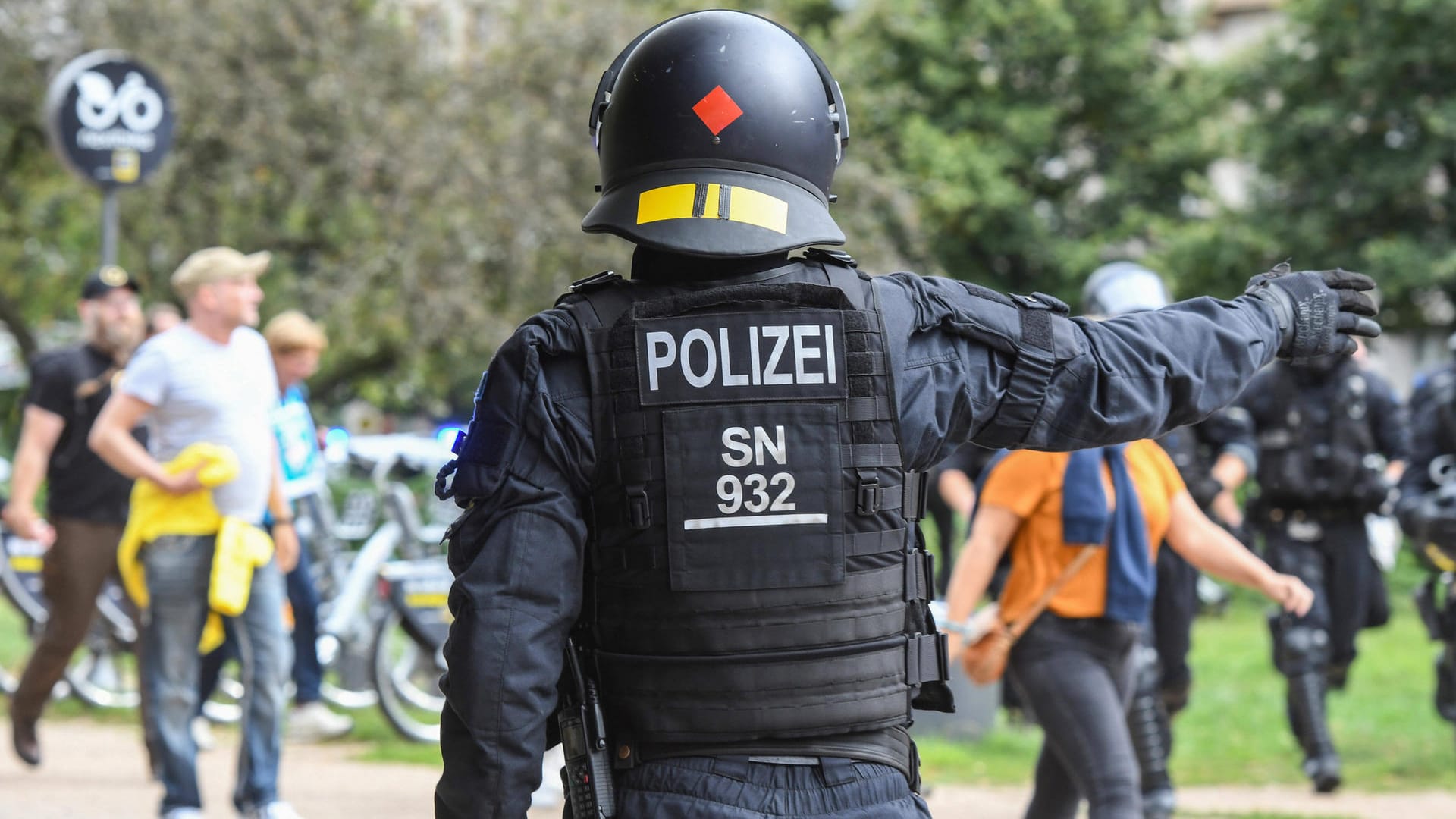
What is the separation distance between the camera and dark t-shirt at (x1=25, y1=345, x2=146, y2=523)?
25.5 feet

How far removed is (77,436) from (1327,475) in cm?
566

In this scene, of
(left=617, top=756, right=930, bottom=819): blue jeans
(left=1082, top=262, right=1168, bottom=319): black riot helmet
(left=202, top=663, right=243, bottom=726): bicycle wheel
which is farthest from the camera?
(left=202, top=663, right=243, bottom=726): bicycle wheel

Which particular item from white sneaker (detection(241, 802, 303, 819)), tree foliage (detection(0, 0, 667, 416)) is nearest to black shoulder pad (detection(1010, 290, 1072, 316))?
white sneaker (detection(241, 802, 303, 819))

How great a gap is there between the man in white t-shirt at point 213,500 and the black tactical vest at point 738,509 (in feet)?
13.1

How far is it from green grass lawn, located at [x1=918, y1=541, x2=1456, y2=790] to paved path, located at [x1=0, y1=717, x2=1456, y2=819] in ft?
1.24

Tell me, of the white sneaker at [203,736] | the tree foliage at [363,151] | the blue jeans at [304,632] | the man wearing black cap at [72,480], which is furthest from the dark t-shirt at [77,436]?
the tree foliage at [363,151]

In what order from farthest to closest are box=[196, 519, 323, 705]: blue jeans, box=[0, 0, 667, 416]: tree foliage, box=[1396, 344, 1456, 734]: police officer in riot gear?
1. box=[0, 0, 667, 416]: tree foliage
2. box=[196, 519, 323, 705]: blue jeans
3. box=[1396, 344, 1456, 734]: police officer in riot gear

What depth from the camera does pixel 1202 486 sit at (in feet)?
24.4

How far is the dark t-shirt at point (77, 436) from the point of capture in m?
7.76

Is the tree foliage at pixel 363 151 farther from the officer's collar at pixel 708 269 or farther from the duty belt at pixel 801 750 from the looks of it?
the duty belt at pixel 801 750

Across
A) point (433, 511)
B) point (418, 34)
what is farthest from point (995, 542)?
point (418, 34)

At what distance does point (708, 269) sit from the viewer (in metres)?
2.60

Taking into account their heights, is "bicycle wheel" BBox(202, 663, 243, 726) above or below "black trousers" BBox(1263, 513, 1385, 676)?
below

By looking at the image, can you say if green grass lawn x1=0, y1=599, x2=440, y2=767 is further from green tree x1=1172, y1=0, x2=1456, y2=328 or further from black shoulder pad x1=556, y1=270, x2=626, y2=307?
green tree x1=1172, y1=0, x2=1456, y2=328
